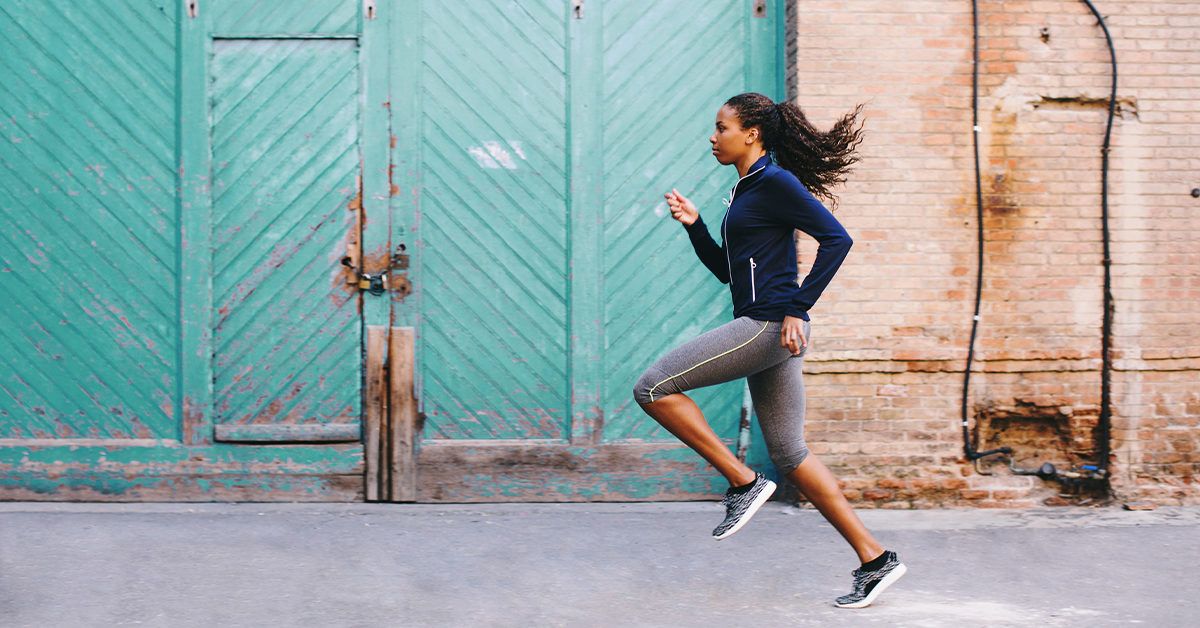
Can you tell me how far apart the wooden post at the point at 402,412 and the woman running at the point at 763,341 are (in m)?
2.23

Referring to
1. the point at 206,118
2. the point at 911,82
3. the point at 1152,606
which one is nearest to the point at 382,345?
the point at 206,118


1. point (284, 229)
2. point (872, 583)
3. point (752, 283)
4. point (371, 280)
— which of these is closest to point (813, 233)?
point (752, 283)

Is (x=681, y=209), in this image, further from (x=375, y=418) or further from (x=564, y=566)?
(x=375, y=418)

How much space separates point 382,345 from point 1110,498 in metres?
4.12

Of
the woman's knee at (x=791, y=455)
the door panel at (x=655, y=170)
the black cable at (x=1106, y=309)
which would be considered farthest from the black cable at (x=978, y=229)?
the woman's knee at (x=791, y=455)

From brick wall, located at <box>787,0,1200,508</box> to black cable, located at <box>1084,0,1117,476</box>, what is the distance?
0.04m

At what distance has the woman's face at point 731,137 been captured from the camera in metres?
4.69

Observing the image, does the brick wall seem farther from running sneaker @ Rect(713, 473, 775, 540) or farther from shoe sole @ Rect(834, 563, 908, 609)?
running sneaker @ Rect(713, 473, 775, 540)

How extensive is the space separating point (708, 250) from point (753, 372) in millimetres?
560

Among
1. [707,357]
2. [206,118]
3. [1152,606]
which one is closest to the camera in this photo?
[707,357]

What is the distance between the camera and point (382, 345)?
6.50m

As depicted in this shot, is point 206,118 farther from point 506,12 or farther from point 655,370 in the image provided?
point 655,370

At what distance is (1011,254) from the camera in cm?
654

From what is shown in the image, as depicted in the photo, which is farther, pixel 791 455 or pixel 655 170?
pixel 655 170
